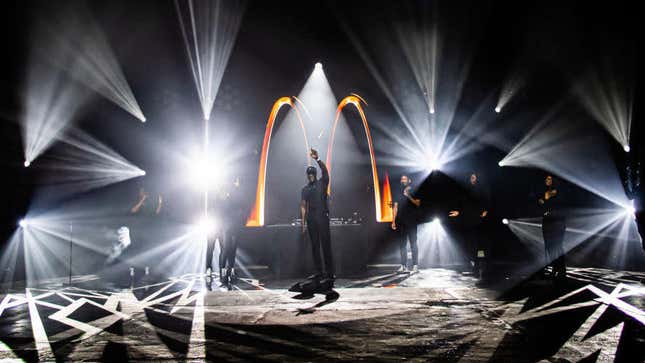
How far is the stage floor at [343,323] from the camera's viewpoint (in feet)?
10.4

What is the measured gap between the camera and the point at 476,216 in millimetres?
8742

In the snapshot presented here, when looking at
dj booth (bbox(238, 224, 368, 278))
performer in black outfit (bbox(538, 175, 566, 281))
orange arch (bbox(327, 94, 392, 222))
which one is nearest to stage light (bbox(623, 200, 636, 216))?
performer in black outfit (bbox(538, 175, 566, 281))

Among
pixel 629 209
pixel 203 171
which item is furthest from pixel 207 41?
pixel 629 209

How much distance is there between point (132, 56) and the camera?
531 inches

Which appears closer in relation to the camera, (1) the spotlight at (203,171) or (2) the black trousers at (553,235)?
(2) the black trousers at (553,235)

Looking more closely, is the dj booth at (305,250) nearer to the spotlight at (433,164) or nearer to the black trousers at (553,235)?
the black trousers at (553,235)

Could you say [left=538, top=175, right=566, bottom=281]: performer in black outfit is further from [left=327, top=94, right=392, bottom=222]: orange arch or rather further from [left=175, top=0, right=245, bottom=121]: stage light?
[left=175, top=0, right=245, bottom=121]: stage light

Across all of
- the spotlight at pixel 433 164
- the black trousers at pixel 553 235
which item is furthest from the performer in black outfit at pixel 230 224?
the spotlight at pixel 433 164

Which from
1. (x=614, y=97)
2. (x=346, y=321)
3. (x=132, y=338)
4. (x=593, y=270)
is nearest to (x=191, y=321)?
(x=132, y=338)

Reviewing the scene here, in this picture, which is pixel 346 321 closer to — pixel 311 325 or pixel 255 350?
pixel 311 325

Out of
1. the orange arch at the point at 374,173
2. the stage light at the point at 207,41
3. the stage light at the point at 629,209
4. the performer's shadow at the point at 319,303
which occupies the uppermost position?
the stage light at the point at 207,41

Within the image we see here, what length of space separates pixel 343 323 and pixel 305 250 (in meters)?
4.49

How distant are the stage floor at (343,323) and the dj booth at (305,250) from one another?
5.16 ft

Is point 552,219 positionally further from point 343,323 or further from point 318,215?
point 343,323
